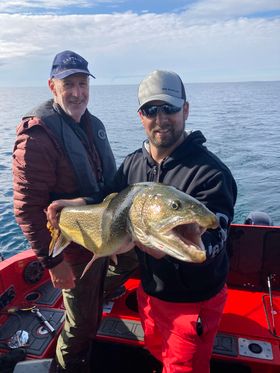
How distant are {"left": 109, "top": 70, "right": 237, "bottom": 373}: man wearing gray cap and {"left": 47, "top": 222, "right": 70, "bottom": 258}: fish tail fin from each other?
81cm

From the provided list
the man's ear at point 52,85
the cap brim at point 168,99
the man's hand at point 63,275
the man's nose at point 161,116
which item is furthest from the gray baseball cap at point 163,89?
the man's hand at point 63,275

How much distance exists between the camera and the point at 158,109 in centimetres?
348

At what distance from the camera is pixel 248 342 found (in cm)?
417

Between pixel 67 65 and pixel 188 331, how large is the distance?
3022 mm

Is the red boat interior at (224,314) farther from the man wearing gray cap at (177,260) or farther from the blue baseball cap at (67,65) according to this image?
the blue baseball cap at (67,65)

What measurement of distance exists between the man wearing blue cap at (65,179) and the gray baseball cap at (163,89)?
89cm

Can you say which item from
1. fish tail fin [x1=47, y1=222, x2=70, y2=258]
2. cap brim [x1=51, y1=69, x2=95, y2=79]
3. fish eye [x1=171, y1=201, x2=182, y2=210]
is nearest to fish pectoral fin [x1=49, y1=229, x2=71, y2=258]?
fish tail fin [x1=47, y1=222, x2=70, y2=258]

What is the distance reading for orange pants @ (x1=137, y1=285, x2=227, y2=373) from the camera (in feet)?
10.9

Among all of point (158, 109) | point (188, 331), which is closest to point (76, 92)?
point (158, 109)

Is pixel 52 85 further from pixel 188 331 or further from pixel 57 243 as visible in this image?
pixel 188 331

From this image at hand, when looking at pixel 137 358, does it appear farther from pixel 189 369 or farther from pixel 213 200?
pixel 213 200

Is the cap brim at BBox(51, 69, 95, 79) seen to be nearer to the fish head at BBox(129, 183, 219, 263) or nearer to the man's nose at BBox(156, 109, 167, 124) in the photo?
the man's nose at BBox(156, 109, 167, 124)

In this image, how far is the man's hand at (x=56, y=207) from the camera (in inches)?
144

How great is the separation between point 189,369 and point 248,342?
116 cm
